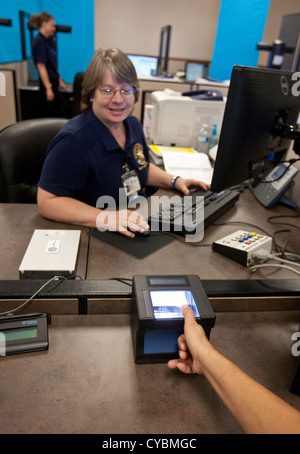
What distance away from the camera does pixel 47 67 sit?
150 inches

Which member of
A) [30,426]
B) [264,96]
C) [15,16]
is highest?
[15,16]

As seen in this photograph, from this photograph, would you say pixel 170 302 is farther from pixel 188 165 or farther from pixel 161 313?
pixel 188 165

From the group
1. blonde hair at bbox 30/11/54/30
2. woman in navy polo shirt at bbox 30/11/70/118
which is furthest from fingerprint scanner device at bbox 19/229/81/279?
Result: blonde hair at bbox 30/11/54/30

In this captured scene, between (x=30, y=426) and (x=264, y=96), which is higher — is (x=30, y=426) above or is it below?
below

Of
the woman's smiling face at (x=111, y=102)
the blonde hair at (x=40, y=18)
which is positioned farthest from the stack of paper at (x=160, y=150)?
the blonde hair at (x=40, y=18)

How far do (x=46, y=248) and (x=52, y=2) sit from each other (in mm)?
5811

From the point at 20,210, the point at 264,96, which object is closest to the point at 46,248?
the point at 20,210

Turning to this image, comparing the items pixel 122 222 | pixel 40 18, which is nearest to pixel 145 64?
pixel 40 18

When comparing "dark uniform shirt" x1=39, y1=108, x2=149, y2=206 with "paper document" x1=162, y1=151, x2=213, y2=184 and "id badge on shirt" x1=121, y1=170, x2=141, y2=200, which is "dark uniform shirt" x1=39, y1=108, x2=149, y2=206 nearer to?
"id badge on shirt" x1=121, y1=170, x2=141, y2=200

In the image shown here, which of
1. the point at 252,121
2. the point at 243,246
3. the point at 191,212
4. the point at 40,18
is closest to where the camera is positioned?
the point at 252,121

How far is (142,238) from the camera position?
1.08 meters

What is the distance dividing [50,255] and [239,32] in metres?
5.52

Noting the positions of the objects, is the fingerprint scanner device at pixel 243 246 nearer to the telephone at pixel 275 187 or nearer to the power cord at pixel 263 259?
the power cord at pixel 263 259
